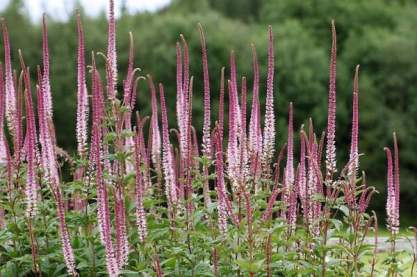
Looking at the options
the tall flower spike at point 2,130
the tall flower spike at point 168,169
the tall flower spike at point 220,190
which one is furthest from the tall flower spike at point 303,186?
the tall flower spike at point 2,130

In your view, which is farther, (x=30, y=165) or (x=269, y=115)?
(x=269, y=115)

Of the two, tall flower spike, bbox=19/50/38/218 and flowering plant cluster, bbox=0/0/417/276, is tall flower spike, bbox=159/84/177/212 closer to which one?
flowering plant cluster, bbox=0/0/417/276

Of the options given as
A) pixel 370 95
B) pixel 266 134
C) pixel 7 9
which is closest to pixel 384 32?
pixel 370 95

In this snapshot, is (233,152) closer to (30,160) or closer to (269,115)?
(269,115)

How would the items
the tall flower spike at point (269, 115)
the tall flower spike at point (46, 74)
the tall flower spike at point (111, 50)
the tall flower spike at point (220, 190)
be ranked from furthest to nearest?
the tall flower spike at point (269, 115) → the tall flower spike at point (46, 74) → the tall flower spike at point (111, 50) → the tall flower spike at point (220, 190)

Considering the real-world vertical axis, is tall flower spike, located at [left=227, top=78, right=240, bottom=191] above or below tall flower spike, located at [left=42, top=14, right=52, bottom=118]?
below

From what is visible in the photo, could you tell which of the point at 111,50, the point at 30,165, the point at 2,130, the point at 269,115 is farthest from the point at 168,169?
the point at 2,130

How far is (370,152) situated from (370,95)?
3095mm

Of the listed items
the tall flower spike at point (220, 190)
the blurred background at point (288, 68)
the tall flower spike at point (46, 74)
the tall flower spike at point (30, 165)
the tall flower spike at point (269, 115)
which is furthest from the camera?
the blurred background at point (288, 68)

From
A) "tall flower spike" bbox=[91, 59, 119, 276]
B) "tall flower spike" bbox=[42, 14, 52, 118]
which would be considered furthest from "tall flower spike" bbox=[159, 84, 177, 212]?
"tall flower spike" bbox=[42, 14, 52, 118]

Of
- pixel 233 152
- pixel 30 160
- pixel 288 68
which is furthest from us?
pixel 288 68

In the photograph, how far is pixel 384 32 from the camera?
42.9 metres

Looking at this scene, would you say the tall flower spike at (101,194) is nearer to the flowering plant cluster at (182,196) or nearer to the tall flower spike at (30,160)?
the flowering plant cluster at (182,196)

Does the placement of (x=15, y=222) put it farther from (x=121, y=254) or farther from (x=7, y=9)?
(x=7, y=9)
